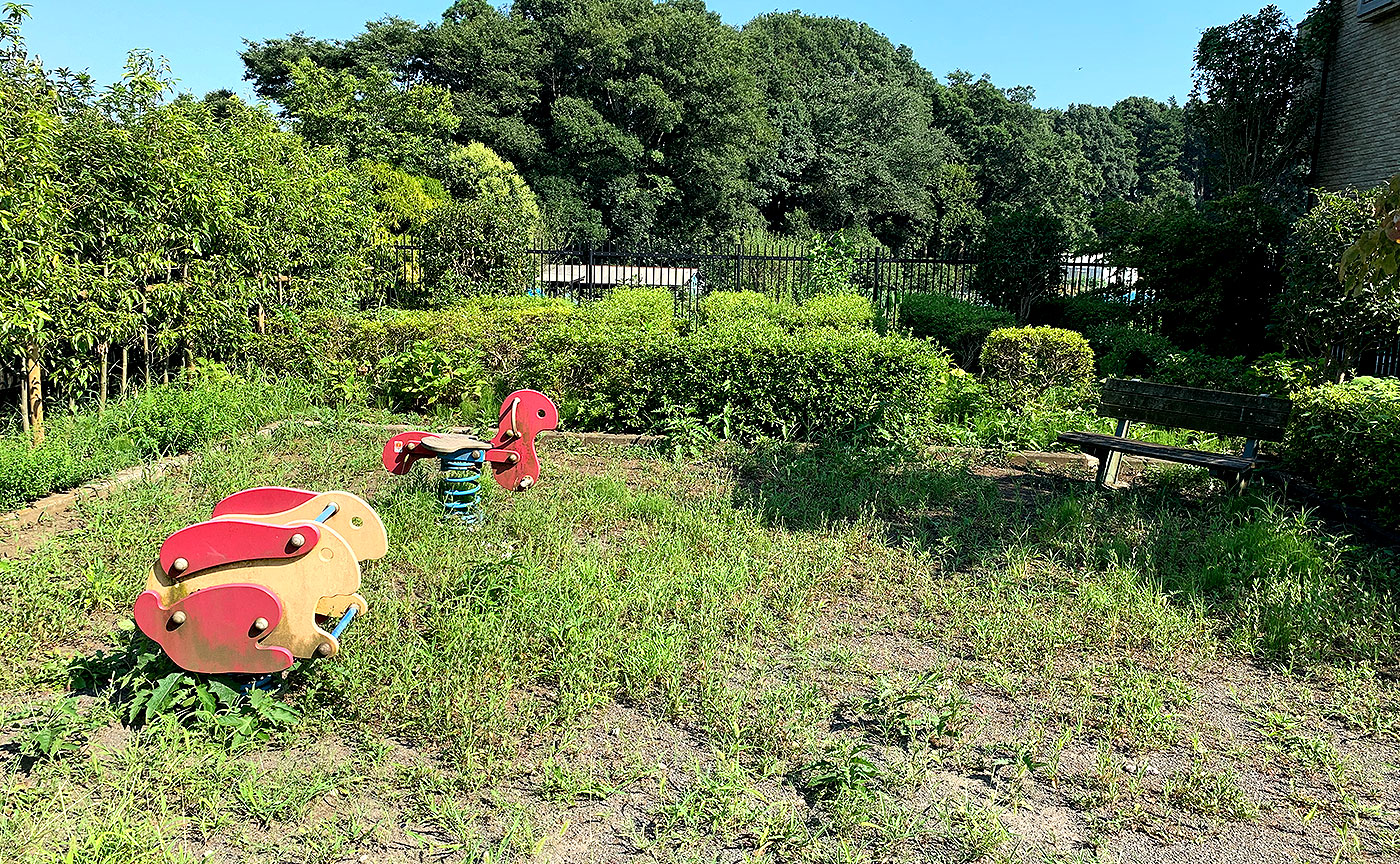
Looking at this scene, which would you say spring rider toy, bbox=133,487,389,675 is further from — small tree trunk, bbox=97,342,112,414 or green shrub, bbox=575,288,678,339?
green shrub, bbox=575,288,678,339

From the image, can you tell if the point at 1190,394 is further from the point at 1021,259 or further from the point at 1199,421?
the point at 1021,259

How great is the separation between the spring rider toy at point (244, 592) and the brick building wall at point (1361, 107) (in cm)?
1406

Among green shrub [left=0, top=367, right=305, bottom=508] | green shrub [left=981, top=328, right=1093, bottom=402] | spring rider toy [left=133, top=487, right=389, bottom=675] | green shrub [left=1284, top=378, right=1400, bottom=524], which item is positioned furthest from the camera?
green shrub [left=981, top=328, right=1093, bottom=402]

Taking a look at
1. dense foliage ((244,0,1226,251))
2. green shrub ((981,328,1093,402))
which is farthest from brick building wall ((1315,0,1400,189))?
dense foliage ((244,0,1226,251))

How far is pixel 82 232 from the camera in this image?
634 centimetres

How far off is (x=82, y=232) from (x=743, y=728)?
19.1 ft

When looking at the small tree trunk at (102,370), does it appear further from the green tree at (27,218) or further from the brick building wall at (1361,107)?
the brick building wall at (1361,107)

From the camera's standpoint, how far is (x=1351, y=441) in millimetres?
5898

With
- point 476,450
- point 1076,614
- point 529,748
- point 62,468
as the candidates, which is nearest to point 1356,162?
point 1076,614

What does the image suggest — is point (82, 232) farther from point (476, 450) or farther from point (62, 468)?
point (476, 450)

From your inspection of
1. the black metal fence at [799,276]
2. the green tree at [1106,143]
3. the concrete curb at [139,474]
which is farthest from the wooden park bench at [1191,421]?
the green tree at [1106,143]

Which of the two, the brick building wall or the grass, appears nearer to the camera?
the grass

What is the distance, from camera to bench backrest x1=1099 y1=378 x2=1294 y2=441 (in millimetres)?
6062

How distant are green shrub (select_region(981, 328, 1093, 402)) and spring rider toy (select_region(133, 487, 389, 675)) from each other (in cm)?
758
